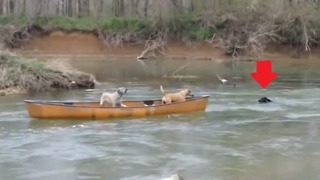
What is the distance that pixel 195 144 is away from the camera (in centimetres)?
1834

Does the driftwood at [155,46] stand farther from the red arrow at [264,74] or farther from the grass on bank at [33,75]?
the grass on bank at [33,75]

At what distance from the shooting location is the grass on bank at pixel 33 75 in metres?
29.3

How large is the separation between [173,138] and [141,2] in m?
36.7

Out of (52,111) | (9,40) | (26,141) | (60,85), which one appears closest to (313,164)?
(26,141)

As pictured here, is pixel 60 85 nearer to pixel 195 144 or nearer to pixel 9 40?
pixel 195 144

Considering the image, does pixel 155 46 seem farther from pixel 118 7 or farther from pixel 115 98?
pixel 115 98

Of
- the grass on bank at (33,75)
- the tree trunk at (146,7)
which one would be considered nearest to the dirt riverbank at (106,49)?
the tree trunk at (146,7)

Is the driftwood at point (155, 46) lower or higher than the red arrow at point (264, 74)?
higher

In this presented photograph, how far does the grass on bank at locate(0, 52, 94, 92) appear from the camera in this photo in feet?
96.1

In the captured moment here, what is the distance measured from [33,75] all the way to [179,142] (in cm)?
1243

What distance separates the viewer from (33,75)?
29.7m

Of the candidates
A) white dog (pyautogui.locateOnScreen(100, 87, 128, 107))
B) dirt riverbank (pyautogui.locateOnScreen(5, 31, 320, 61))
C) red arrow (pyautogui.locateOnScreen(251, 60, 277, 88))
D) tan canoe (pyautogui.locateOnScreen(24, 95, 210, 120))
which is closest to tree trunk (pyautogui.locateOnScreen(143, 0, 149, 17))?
dirt riverbank (pyautogui.locateOnScreen(5, 31, 320, 61))

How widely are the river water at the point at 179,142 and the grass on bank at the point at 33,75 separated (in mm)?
937

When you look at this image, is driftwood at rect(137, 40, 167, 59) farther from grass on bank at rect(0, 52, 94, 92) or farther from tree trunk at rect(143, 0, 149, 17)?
grass on bank at rect(0, 52, 94, 92)
